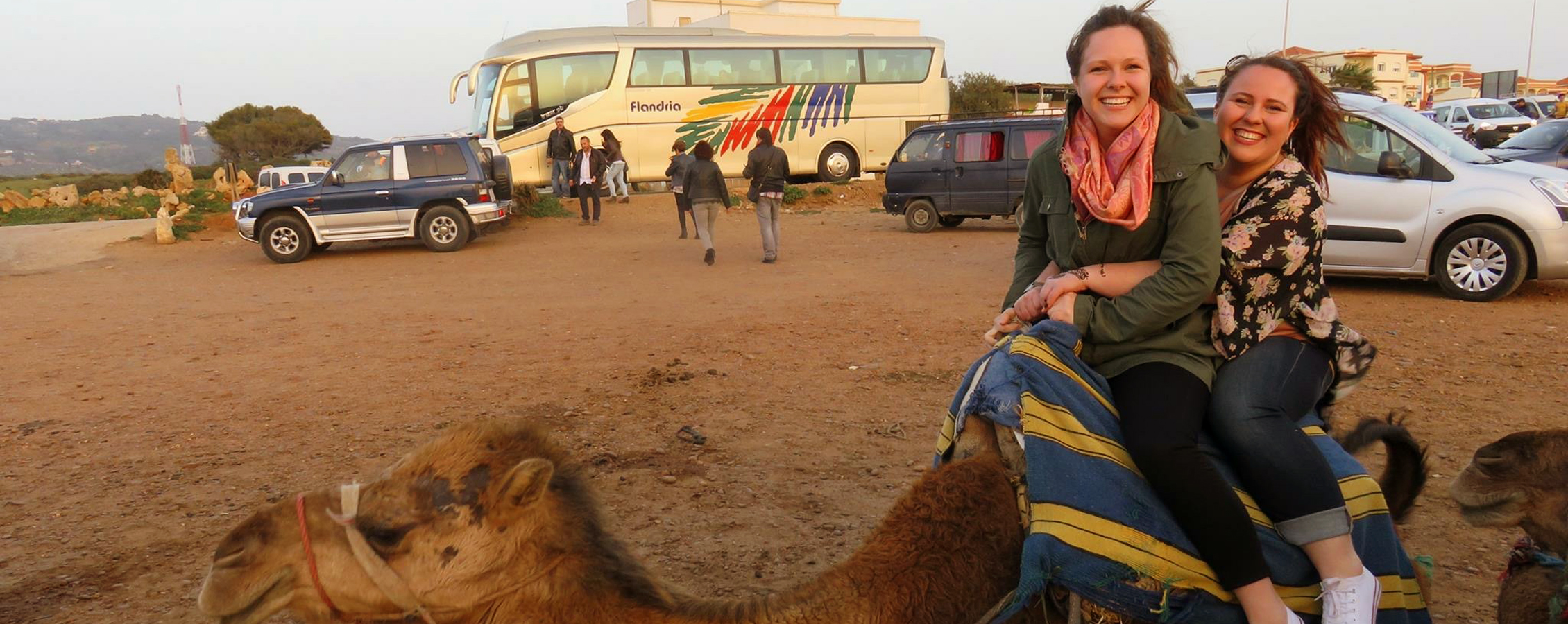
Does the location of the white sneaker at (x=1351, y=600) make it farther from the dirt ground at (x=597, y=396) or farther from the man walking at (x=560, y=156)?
the man walking at (x=560, y=156)

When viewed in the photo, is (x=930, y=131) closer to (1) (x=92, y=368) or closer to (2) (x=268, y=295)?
(2) (x=268, y=295)

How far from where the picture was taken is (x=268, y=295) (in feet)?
40.3

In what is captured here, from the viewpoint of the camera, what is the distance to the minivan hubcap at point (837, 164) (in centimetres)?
2688

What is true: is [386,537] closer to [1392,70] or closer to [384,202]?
[384,202]

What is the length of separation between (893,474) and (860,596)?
324 centimetres

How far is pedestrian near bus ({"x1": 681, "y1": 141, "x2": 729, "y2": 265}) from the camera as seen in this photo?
13.6m

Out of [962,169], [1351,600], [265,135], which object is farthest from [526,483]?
[265,135]

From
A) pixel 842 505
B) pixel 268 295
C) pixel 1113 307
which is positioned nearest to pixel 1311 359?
pixel 1113 307

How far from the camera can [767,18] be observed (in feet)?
141

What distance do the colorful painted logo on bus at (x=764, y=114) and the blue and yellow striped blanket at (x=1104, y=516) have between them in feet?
76.7

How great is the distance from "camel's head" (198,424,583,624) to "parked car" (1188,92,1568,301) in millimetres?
8806

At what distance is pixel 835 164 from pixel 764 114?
2404mm

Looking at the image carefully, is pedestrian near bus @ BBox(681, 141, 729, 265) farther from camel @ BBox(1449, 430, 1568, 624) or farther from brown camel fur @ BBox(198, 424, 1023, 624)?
brown camel fur @ BBox(198, 424, 1023, 624)

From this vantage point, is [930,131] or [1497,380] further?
[930,131]
